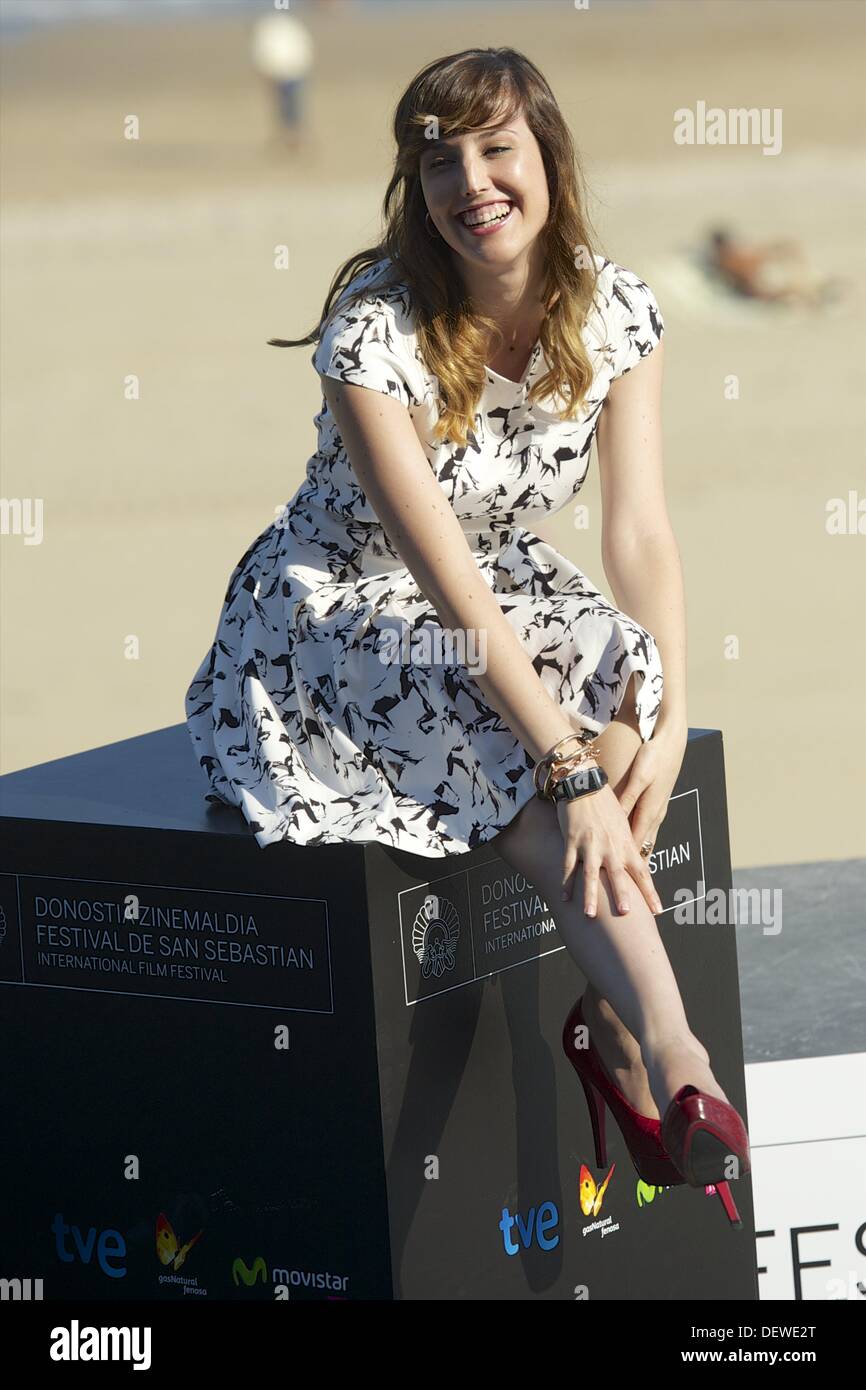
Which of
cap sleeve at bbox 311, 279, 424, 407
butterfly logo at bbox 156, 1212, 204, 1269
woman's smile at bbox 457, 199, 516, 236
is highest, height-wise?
woman's smile at bbox 457, 199, 516, 236

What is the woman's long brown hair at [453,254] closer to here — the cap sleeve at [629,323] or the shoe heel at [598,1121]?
the cap sleeve at [629,323]

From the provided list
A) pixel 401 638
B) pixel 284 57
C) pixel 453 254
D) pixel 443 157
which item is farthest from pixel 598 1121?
pixel 284 57

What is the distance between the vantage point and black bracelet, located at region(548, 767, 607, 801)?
227 centimetres

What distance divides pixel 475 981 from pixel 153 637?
15.5 ft

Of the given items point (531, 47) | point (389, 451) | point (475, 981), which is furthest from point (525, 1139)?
point (531, 47)

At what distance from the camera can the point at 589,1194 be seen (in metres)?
2.62

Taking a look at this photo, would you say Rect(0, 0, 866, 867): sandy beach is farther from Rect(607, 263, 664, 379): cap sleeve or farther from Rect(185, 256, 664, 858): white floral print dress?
Rect(185, 256, 664, 858): white floral print dress

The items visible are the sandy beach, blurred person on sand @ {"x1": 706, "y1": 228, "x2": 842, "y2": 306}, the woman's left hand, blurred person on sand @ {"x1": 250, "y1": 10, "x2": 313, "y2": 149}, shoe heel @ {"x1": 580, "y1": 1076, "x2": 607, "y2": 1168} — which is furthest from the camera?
blurred person on sand @ {"x1": 250, "y1": 10, "x2": 313, "y2": 149}

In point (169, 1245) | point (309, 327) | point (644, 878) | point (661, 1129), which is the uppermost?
point (309, 327)

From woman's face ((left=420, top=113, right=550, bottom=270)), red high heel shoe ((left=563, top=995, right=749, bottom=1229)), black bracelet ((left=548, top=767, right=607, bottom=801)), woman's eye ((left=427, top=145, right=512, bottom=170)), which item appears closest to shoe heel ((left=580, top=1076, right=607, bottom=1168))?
red high heel shoe ((left=563, top=995, right=749, bottom=1229))

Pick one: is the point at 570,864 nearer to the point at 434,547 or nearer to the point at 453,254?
the point at 434,547

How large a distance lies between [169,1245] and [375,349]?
1.13 m

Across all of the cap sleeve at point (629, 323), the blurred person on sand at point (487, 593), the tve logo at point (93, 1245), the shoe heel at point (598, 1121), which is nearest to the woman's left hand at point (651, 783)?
the blurred person on sand at point (487, 593)

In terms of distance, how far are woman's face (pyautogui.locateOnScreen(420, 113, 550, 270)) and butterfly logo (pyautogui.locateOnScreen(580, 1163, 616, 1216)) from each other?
1.15 metres
